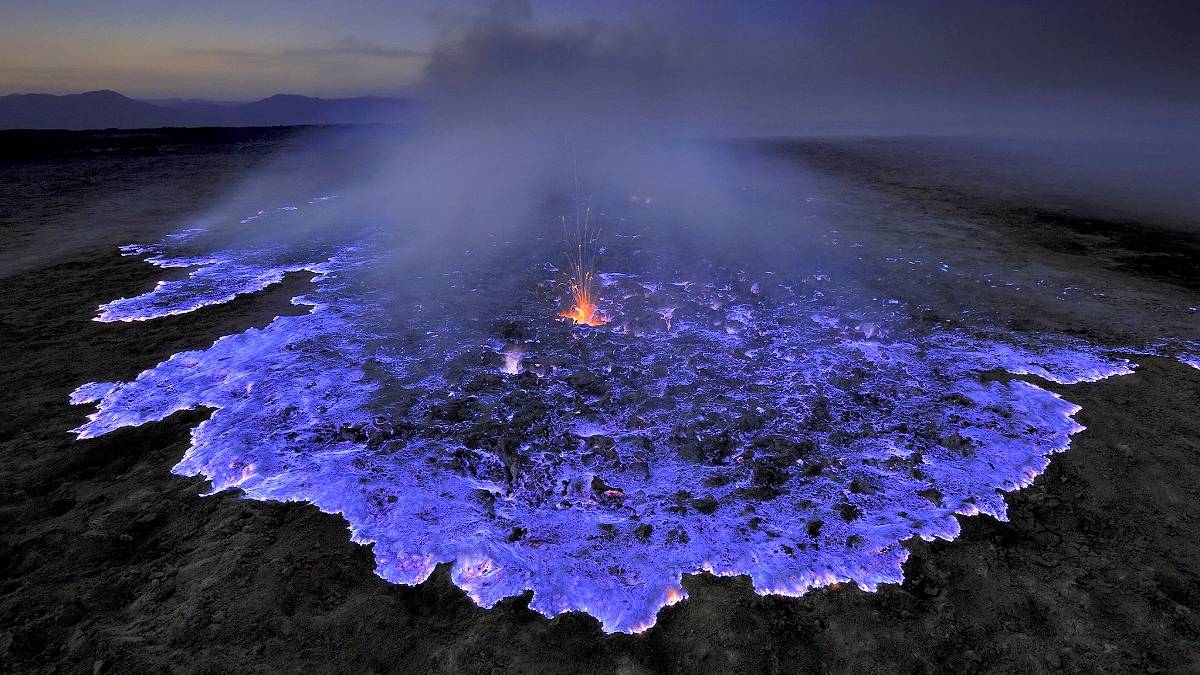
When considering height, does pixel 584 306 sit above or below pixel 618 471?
above

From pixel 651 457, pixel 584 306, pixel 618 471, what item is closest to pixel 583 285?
pixel 584 306

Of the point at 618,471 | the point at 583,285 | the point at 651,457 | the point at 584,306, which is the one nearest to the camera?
the point at 618,471

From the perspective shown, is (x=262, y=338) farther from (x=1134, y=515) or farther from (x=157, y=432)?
(x=1134, y=515)

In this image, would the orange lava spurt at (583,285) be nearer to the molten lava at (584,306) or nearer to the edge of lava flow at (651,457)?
the molten lava at (584,306)

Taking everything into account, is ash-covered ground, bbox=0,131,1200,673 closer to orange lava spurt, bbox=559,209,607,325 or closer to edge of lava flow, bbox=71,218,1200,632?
edge of lava flow, bbox=71,218,1200,632

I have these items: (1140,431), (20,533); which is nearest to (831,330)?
(1140,431)

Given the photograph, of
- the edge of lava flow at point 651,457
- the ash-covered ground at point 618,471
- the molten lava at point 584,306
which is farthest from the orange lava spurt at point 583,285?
the edge of lava flow at point 651,457

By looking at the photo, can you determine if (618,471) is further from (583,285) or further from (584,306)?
(583,285)
